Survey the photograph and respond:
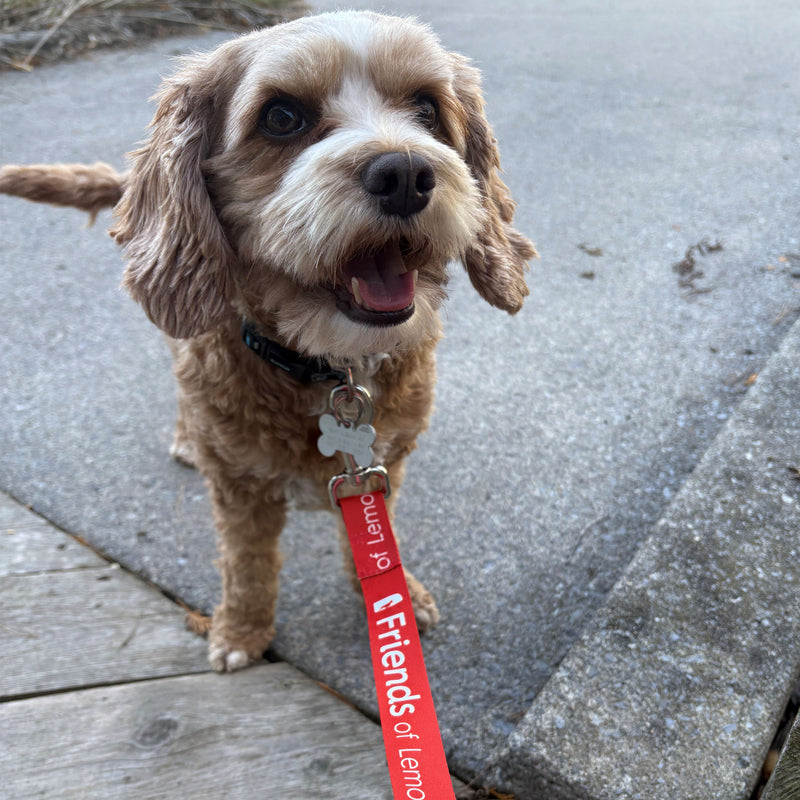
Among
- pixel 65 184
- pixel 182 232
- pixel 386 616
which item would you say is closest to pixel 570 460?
pixel 386 616

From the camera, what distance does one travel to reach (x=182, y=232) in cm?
183

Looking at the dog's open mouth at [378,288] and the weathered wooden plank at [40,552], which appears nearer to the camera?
the dog's open mouth at [378,288]

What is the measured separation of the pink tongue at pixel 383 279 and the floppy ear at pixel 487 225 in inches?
14.6

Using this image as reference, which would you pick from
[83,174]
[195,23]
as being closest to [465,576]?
[83,174]

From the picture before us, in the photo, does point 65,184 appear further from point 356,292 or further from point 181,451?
point 356,292

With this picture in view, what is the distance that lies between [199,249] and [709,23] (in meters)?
8.99

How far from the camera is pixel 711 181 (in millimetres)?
4965

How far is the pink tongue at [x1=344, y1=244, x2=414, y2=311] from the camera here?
177cm

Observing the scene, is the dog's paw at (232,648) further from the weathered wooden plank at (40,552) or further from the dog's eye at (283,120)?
the dog's eye at (283,120)

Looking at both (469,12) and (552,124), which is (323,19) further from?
(469,12)

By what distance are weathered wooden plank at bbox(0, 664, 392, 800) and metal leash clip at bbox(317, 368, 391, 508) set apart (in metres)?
0.66

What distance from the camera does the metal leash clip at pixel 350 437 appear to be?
6.16 feet

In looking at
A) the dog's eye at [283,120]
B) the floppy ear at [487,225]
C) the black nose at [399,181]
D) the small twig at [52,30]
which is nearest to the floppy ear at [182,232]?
the dog's eye at [283,120]

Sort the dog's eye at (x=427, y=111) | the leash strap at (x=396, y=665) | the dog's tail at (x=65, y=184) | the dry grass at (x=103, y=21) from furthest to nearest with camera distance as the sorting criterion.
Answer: the dry grass at (x=103, y=21)
the dog's tail at (x=65, y=184)
the dog's eye at (x=427, y=111)
the leash strap at (x=396, y=665)
